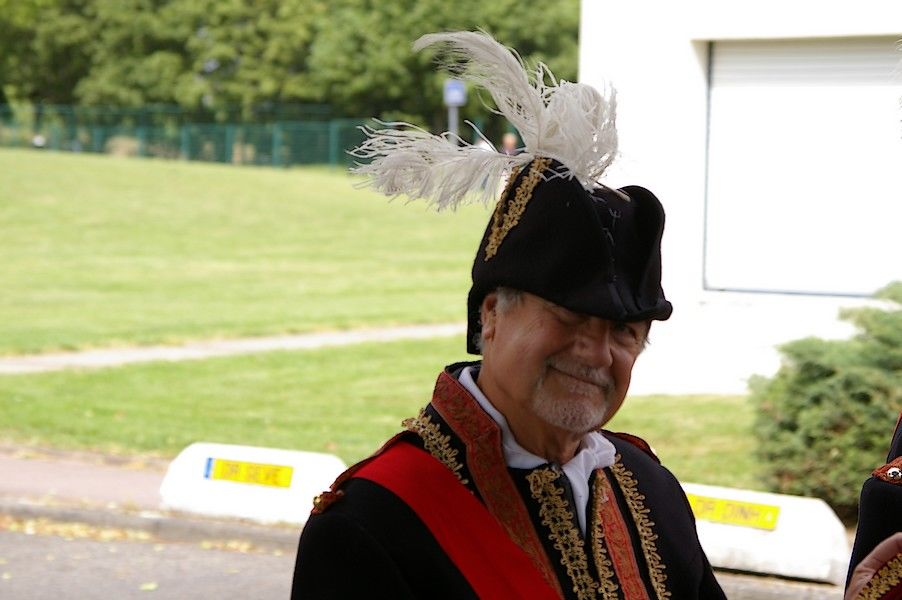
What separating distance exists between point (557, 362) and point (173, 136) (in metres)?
57.2

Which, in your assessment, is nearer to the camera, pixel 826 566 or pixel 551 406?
pixel 551 406

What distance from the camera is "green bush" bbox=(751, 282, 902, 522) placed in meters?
8.59

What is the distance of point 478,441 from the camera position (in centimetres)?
258

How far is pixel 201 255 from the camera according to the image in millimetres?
28484

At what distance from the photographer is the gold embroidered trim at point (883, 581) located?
9.32ft

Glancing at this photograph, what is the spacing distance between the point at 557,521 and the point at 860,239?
10183 millimetres

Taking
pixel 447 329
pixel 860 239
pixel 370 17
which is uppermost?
pixel 370 17

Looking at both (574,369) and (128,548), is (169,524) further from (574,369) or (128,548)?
(574,369)

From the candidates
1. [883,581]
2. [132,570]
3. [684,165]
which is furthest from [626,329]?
[684,165]

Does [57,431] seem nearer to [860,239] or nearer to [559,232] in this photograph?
[860,239]

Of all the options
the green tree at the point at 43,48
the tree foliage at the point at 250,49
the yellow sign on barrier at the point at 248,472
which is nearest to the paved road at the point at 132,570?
the yellow sign on barrier at the point at 248,472

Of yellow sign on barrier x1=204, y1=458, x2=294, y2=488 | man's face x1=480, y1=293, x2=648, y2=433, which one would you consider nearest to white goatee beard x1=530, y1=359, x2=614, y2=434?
man's face x1=480, y1=293, x2=648, y2=433

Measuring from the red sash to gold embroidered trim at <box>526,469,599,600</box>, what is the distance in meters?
0.10

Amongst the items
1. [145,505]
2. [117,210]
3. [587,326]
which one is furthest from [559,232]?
[117,210]
